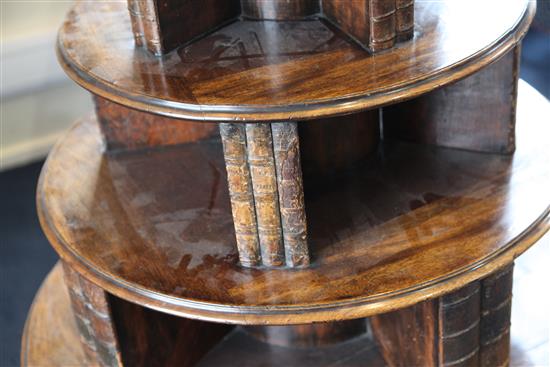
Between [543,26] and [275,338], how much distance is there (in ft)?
2.54

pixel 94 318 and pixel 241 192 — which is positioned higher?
pixel 241 192

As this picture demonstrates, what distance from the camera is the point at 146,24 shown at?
112 centimetres

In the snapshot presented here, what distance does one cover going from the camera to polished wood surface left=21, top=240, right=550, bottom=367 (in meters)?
1.40

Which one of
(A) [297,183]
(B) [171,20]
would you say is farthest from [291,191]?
(B) [171,20]

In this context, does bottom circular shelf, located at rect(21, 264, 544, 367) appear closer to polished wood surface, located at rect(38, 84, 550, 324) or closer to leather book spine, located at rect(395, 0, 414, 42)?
polished wood surface, located at rect(38, 84, 550, 324)

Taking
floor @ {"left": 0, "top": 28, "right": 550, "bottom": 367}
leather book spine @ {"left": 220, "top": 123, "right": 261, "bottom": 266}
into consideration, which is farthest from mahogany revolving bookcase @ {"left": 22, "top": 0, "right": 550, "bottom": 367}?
floor @ {"left": 0, "top": 28, "right": 550, "bottom": 367}

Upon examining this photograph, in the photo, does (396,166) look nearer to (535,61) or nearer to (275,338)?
(275,338)

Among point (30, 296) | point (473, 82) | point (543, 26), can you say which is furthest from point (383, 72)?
point (30, 296)

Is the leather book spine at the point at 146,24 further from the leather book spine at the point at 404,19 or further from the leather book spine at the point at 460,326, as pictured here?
the leather book spine at the point at 460,326

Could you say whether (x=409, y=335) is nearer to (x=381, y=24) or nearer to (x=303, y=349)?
(x=303, y=349)

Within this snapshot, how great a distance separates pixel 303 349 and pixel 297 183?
439 millimetres

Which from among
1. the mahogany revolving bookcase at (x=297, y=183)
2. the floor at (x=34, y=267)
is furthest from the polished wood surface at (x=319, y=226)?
the floor at (x=34, y=267)

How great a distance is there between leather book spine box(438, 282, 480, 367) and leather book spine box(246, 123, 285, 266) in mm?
214

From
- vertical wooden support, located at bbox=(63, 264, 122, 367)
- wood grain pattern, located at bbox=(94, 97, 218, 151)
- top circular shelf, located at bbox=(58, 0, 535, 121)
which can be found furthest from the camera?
wood grain pattern, located at bbox=(94, 97, 218, 151)
